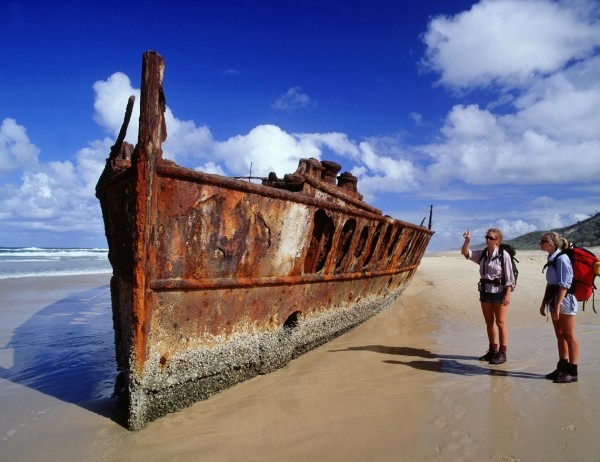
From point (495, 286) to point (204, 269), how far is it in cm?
299

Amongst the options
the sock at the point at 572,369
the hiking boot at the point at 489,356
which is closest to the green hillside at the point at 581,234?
the hiking boot at the point at 489,356

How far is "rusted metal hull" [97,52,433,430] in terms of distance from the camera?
2848mm

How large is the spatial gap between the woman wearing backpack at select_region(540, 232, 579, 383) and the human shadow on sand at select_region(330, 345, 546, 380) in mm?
233

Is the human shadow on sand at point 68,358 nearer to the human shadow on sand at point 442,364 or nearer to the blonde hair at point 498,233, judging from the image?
the human shadow on sand at point 442,364

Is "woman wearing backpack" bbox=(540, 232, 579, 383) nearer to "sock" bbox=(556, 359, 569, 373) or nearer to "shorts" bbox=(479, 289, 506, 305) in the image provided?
"sock" bbox=(556, 359, 569, 373)

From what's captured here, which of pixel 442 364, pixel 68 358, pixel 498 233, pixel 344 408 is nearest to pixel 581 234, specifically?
pixel 498 233

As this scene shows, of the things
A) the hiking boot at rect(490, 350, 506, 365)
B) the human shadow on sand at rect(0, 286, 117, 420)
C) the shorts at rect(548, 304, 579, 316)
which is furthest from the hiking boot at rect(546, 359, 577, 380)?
the human shadow on sand at rect(0, 286, 117, 420)

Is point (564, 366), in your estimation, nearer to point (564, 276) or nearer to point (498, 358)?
point (498, 358)

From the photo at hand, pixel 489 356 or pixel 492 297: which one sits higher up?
pixel 492 297

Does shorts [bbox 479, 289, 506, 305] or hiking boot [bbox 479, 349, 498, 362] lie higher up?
shorts [bbox 479, 289, 506, 305]

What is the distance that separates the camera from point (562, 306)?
12.0 ft

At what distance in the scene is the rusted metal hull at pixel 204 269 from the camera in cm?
285

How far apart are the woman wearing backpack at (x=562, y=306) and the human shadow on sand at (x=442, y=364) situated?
0.23 m

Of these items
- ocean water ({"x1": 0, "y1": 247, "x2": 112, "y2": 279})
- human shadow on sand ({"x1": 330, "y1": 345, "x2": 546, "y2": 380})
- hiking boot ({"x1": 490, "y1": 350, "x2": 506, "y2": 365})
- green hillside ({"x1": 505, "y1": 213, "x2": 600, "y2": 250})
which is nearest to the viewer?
human shadow on sand ({"x1": 330, "y1": 345, "x2": 546, "y2": 380})
